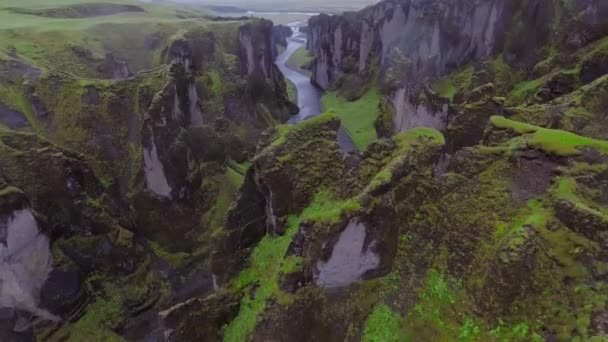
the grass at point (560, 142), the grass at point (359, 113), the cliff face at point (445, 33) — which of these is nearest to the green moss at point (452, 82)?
the cliff face at point (445, 33)

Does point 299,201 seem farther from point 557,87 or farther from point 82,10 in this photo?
point 82,10

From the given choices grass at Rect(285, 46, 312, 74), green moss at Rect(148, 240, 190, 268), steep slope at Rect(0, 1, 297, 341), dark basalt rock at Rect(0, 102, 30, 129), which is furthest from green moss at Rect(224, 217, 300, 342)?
grass at Rect(285, 46, 312, 74)

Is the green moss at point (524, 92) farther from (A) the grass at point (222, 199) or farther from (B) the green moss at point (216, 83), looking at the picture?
(B) the green moss at point (216, 83)

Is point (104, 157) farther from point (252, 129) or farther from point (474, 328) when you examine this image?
point (474, 328)

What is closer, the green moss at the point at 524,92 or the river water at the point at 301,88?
the green moss at the point at 524,92

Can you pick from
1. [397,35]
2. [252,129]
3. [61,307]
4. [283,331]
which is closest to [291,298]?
[283,331]

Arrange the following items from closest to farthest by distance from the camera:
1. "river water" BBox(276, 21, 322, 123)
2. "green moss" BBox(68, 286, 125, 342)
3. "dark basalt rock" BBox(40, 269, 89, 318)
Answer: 1. "dark basalt rock" BBox(40, 269, 89, 318)
2. "green moss" BBox(68, 286, 125, 342)
3. "river water" BBox(276, 21, 322, 123)

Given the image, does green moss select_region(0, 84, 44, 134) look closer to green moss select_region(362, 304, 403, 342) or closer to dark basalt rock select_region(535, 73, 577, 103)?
green moss select_region(362, 304, 403, 342)
